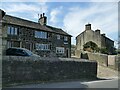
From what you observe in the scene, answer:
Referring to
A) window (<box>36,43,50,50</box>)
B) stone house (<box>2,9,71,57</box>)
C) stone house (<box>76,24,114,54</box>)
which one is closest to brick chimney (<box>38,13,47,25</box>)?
stone house (<box>2,9,71,57</box>)

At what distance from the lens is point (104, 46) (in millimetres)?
60656

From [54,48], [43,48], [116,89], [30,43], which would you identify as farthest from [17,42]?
[116,89]

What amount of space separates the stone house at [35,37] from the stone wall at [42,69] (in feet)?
34.3

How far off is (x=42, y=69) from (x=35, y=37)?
18755 millimetres

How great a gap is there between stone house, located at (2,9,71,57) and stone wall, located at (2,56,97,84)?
34.3 feet

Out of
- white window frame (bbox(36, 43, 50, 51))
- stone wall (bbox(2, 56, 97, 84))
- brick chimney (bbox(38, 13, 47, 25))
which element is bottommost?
stone wall (bbox(2, 56, 97, 84))

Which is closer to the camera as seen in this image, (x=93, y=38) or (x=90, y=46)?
(x=90, y=46)

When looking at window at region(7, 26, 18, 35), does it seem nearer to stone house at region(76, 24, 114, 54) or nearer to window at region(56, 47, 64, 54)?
window at region(56, 47, 64, 54)

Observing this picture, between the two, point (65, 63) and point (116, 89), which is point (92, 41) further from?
point (116, 89)

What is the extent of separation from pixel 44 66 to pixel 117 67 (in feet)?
74.4

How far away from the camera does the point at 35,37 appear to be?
4091cm

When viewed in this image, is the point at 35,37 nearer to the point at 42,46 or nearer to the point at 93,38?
the point at 42,46

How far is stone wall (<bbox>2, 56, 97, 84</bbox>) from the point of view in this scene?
19625 millimetres

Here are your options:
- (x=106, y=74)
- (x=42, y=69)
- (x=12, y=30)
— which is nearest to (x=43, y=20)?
(x=12, y=30)
